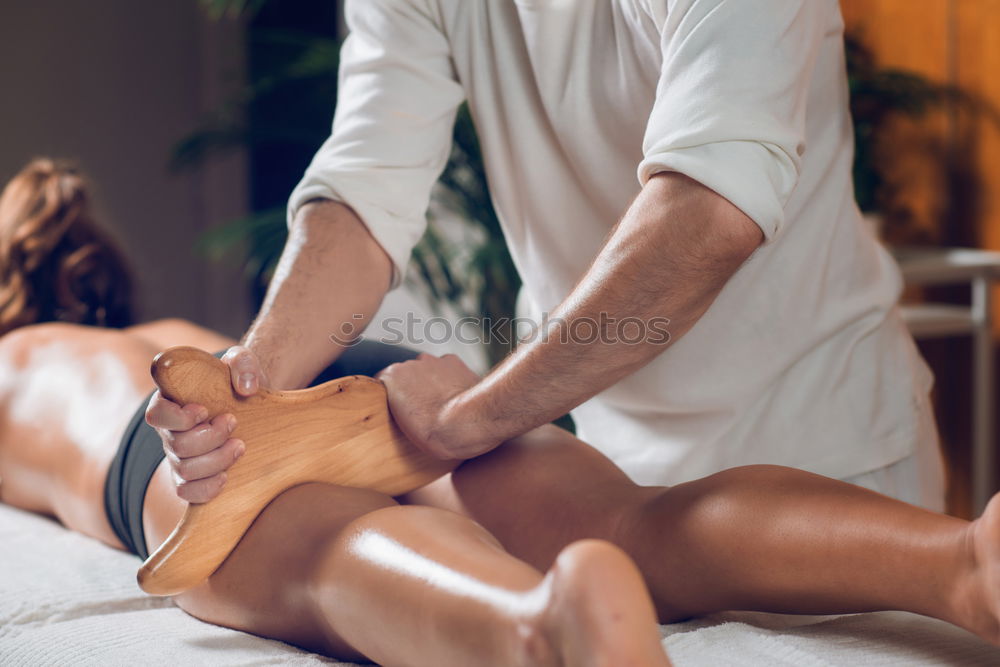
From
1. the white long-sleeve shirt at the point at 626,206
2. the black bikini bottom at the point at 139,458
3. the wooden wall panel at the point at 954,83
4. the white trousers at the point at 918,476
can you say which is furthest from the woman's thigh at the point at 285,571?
the wooden wall panel at the point at 954,83

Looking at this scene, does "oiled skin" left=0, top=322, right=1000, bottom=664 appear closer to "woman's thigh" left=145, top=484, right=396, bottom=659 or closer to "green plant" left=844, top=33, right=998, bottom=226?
"woman's thigh" left=145, top=484, right=396, bottom=659

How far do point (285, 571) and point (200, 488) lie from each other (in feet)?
0.34

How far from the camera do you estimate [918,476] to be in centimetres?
113

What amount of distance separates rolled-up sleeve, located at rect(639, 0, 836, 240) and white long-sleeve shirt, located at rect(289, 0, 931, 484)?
0.14 ft

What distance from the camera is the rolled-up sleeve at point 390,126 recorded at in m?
1.19

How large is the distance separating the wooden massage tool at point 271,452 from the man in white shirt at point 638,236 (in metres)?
0.02

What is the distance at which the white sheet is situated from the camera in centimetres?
77

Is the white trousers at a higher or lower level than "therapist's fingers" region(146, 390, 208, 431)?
lower

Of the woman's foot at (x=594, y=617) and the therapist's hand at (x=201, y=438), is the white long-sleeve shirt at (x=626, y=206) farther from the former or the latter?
the woman's foot at (x=594, y=617)

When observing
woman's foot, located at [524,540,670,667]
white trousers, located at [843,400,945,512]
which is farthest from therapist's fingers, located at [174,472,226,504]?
white trousers, located at [843,400,945,512]

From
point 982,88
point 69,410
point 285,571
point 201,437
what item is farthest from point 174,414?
point 982,88

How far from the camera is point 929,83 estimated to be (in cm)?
238

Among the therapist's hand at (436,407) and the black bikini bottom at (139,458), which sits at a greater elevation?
the therapist's hand at (436,407)

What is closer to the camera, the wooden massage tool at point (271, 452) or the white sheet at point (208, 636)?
the white sheet at point (208, 636)
